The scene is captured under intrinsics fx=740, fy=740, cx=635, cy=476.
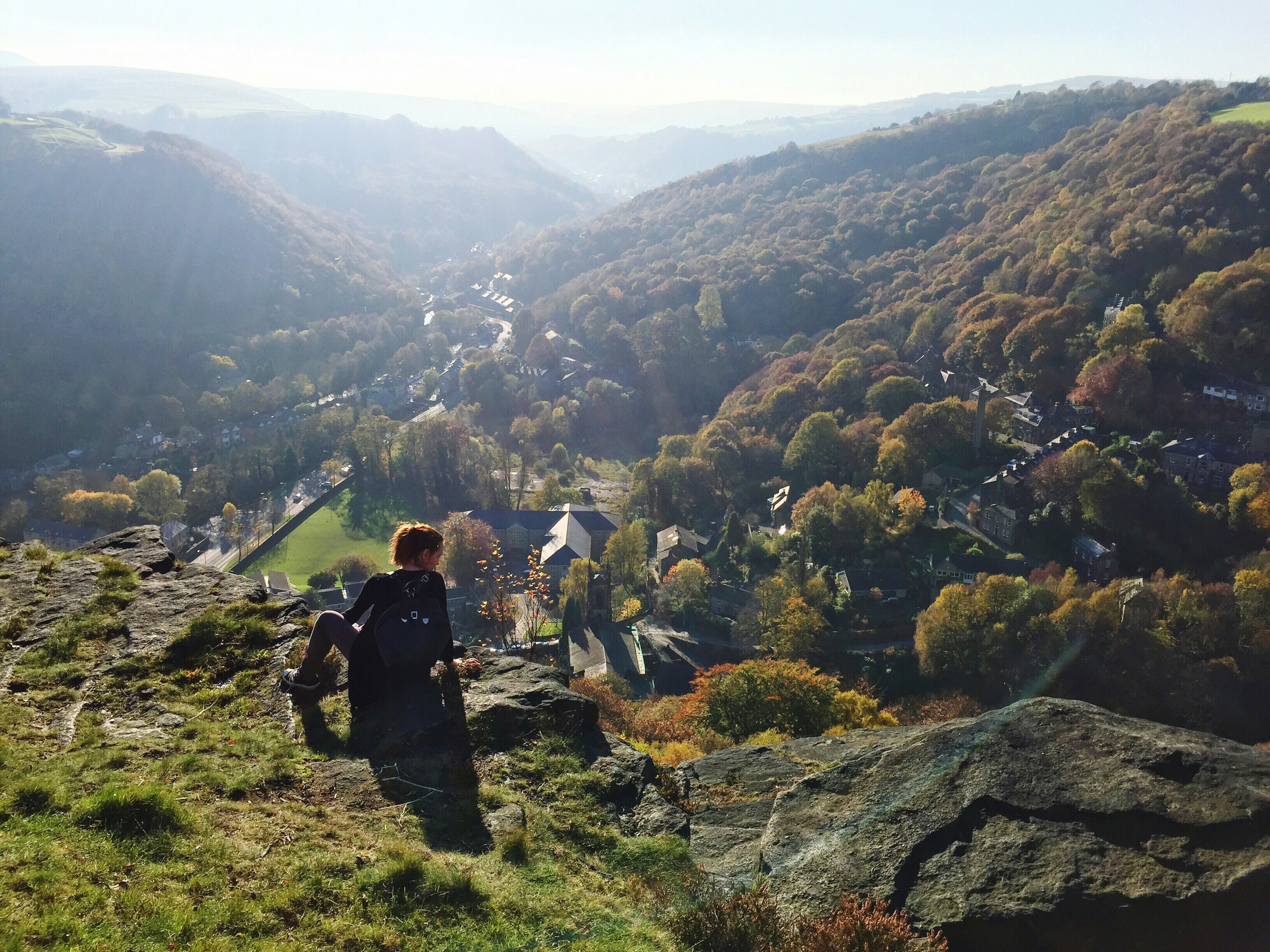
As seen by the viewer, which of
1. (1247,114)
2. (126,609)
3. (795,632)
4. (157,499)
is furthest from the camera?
(1247,114)

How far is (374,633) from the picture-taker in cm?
627

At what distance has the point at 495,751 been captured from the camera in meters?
6.54

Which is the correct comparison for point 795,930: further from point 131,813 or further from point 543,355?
point 543,355

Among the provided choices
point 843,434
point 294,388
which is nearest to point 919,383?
point 843,434

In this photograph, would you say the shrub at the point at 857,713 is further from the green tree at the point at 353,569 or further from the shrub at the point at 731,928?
the green tree at the point at 353,569

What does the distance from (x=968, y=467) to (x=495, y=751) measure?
48265mm

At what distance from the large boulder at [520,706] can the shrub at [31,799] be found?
2.95 metres

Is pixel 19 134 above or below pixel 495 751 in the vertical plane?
above

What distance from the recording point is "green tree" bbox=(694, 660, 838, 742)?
19141mm

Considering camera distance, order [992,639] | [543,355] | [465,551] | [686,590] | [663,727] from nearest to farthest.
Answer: [663,727] < [992,639] < [686,590] < [465,551] < [543,355]

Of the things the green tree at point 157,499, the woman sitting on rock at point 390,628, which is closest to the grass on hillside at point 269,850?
the woman sitting on rock at point 390,628

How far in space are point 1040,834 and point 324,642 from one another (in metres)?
5.86

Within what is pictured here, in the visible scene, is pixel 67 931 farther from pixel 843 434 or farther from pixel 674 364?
pixel 674 364

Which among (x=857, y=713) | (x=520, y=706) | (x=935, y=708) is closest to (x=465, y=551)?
(x=935, y=708)
